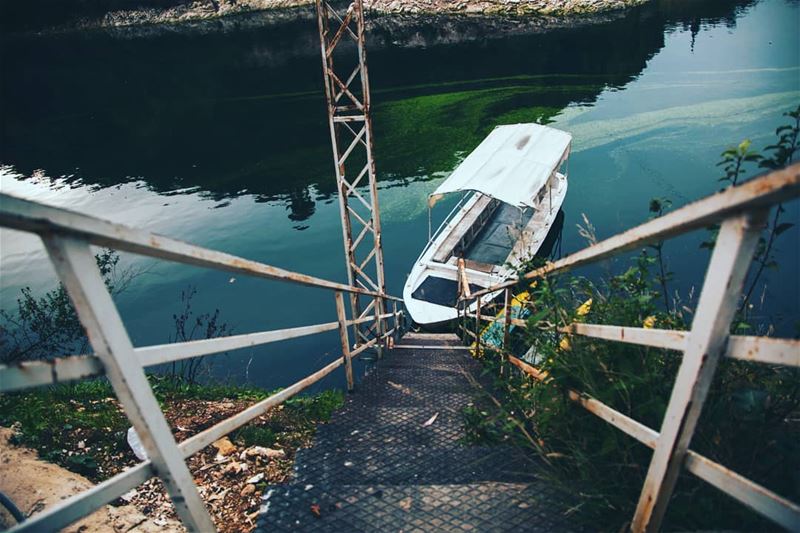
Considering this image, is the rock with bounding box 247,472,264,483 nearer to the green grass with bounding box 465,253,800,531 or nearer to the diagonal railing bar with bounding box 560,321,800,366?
the green grass with bounding box 465,253,800,531

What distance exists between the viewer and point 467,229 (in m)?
14.5

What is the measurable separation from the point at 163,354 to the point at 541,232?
1373 centimetres

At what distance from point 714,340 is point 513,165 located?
45.1 ft

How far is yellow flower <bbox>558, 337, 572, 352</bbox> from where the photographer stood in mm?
2836

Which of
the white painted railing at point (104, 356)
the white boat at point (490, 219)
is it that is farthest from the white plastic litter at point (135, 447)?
the white boat at point (490, 219)

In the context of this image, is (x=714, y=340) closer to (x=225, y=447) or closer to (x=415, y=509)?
(x=415, y=509)

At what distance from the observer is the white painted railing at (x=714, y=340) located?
4.35 feet

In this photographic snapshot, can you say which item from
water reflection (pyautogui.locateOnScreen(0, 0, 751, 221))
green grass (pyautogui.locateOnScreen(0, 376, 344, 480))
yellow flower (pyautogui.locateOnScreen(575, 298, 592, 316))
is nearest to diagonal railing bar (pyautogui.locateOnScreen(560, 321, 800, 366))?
yellow flower (pyautogui.locateOnScreen(575, 298, 592, 316))

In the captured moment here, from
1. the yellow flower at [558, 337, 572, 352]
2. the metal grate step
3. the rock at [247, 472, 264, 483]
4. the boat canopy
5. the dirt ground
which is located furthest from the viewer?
the boat canopy

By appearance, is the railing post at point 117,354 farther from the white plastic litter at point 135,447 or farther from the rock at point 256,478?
the white plastic litter at point 135,447

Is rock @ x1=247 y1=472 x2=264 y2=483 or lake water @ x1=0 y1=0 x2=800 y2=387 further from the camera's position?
lake water @ x1=0 y1=0 x2=800 y2=387

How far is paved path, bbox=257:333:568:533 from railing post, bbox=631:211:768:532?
70cm

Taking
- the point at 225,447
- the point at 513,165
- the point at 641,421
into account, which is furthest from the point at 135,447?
the point at 513,165

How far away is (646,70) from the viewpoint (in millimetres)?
30375
